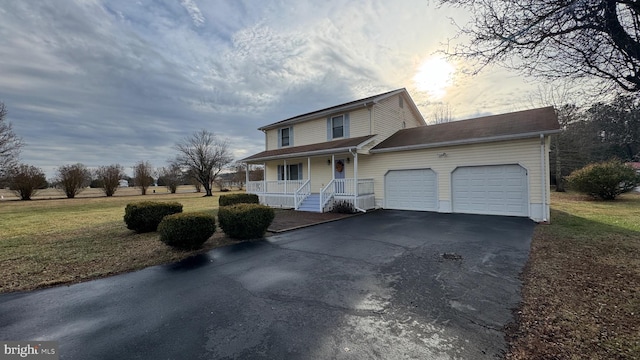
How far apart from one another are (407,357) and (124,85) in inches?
757

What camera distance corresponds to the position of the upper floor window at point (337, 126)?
15.8 metres

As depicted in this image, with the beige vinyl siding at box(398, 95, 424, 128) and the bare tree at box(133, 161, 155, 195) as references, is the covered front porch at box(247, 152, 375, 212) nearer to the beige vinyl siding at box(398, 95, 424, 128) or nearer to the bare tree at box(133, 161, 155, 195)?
the beige vinyl siding at box(398, 95, 424, 128)

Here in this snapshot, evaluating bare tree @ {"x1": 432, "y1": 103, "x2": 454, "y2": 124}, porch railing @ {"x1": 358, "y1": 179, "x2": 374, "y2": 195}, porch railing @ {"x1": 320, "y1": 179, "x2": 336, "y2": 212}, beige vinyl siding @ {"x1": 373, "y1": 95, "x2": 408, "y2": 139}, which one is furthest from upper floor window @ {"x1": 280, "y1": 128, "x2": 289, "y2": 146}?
bare tree @ {"x1": 432, "y1": 103, "x2": 454, "y2": 124}

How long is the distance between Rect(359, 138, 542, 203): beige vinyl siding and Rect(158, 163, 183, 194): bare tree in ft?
111

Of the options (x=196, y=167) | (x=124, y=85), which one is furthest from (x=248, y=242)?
(x=196, y=167)

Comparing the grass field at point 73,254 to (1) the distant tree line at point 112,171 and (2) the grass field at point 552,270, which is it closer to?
(2) the grass field at point 552,270

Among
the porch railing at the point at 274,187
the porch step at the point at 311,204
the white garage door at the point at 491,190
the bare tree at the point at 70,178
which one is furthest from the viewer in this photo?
the bare tree at the point at 70,178

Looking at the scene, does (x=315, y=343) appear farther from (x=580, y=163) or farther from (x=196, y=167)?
(x=196, y=167)

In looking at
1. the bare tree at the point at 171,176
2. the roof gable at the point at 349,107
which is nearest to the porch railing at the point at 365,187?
the roof gable at the point at 349,107

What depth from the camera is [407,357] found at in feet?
7.82

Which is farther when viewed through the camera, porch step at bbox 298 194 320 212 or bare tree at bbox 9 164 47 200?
bare tree at bbox 9 164 47 200

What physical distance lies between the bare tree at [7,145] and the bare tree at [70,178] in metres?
5.36

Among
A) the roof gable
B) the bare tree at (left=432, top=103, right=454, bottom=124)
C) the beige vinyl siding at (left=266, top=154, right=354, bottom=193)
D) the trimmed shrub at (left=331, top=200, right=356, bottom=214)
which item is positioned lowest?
the trimmed shrub at (left=331, top=200, right=356, bottom=214)

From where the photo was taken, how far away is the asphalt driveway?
8.43ft
